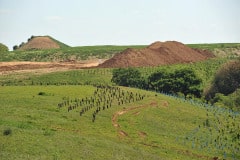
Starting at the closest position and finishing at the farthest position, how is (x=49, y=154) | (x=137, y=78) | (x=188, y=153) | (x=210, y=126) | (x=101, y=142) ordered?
(x=49, y=154)
(x=101, y=142)
(x=188, y=153)
(x=210, y=126)
(x=137, y=78)

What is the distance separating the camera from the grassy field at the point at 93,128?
108 ft

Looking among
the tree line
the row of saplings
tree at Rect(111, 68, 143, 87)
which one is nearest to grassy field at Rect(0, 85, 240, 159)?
the row of saplings

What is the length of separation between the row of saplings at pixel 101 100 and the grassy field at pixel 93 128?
707 millimetres

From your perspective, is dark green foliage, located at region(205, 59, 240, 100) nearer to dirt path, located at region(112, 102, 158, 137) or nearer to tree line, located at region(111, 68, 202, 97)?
tree line, located at region(111, 68, 202, 97)

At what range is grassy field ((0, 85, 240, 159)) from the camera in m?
32.9

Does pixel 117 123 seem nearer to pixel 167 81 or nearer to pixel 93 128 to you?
pixel 93 128

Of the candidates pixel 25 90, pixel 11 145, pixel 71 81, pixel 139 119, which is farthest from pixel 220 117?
pixel 71 81

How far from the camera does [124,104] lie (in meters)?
63.2

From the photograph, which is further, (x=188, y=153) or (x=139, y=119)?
(x=139, y=119)

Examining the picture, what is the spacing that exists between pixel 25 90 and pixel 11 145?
36218 mm

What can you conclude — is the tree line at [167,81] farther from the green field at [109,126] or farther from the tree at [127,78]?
the green field at [109,126]

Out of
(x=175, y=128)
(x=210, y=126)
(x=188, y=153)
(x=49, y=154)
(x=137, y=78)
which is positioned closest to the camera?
(x=49, y=154)

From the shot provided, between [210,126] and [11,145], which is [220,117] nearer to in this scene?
[210,126]

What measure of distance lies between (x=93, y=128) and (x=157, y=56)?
10145 cm
